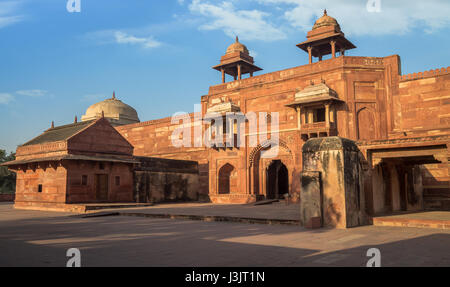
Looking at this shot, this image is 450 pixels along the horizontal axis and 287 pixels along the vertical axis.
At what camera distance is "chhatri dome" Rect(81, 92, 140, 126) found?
3872 centimetres

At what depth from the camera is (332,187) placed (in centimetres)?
959

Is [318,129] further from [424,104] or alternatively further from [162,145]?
[162,145]

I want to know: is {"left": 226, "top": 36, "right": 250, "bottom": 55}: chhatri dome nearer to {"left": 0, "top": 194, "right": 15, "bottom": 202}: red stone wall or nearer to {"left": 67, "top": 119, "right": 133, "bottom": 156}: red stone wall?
{"left": 67, "top": 119, "right": 133, "bottom": 156}: red stone wall

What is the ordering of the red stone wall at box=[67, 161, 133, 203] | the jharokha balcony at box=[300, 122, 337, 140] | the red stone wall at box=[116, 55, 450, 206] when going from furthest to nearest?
the jharokha balcony at box=[300, 122, 337, 140] → the red stone wall at box=[116, 55, 450, 206] → the red stone wall at box=[67, 161, 133, 203]

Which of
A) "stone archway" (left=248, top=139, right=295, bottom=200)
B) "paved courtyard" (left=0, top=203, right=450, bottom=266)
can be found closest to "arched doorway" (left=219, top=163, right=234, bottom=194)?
"stone archway" (left=248, top=139, right=295, bottom=200)

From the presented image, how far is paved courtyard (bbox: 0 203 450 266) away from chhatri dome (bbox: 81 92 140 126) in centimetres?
3047

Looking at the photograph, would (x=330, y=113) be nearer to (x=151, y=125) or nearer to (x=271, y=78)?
(x=271, y=78)

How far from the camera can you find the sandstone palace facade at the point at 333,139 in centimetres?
983

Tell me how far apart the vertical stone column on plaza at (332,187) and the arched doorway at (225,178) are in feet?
48.6

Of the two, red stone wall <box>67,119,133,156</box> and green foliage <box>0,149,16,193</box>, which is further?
green foliage <box>0,149,16,193</box>

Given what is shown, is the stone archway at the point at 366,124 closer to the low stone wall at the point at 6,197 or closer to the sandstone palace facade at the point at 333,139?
the sandstone palace facade at the point at 333,139

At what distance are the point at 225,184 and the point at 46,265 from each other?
20.1 m

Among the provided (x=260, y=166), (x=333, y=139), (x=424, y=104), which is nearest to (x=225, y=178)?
(x=260, y=166)
